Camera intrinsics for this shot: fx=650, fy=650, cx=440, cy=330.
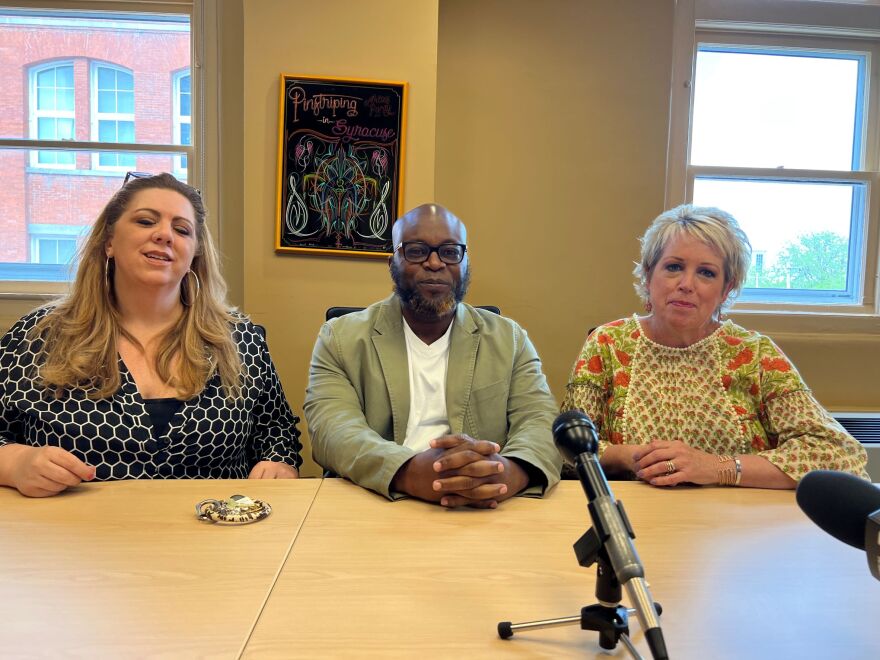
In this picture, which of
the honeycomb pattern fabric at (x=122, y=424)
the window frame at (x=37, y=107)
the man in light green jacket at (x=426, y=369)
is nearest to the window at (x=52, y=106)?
the window frame at (x=37, y=107)

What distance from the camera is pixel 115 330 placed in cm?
162

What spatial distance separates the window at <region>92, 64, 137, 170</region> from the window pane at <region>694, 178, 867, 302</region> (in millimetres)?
2647

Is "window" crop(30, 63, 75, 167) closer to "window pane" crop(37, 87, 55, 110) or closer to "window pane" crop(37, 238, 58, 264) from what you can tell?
"window pane" crop(37, 87, 55, 110)

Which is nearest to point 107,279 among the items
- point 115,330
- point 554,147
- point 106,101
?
point 115,330

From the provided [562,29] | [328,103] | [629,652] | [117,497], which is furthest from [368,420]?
[562,29]

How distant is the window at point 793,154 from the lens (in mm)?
3047

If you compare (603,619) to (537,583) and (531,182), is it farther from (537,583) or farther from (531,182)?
(531,182)

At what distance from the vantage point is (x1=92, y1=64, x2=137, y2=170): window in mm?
2861

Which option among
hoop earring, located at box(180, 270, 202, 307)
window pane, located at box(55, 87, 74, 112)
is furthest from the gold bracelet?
window pane, located at box(55, 87, 74, 112)

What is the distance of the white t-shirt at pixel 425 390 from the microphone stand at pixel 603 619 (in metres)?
0.95

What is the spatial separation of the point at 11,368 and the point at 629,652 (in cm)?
149

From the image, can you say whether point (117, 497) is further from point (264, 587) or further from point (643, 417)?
point (643, 417)

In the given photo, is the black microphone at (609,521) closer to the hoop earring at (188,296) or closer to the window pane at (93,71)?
the hoop earring at (188,296)

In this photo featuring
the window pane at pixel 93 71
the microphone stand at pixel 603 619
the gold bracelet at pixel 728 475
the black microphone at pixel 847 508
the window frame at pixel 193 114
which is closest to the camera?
the black microphone at pixel 847 508
